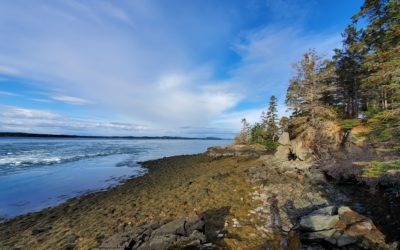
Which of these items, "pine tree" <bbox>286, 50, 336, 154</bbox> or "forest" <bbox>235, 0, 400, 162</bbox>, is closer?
"forest" <bbox>235, 0, 400, 162</bbox>

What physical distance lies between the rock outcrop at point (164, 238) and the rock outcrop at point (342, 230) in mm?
3459

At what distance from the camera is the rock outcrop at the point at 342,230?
5.62 m

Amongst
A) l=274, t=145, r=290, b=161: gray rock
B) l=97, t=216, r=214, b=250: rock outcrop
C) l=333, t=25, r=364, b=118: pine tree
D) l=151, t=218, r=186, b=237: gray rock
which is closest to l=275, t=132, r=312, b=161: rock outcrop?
l=274, t=145, r=290, b=161: gray rock

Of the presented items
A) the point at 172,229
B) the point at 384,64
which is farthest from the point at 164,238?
the point at 384,64

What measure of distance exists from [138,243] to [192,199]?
15.7 feet

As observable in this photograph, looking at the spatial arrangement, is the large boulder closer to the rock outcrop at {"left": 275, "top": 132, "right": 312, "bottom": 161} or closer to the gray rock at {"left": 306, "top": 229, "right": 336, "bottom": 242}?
the rock outcrop at {"left": 275, "top": 132, "right": 312, "bottom": 161}

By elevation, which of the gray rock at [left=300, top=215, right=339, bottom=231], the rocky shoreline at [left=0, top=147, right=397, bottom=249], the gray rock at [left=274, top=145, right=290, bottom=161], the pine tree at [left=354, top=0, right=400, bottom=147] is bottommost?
the rocky shoreline at [left=0, top=147, right=397, bottom=249]

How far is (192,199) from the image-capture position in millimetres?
10227

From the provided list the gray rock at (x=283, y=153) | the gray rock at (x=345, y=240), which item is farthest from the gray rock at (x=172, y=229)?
the gray rock at (x=283, y=153)

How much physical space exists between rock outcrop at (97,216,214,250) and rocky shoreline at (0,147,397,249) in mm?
28

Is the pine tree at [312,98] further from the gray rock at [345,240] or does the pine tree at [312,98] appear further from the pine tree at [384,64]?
the gray rock at [345,240]

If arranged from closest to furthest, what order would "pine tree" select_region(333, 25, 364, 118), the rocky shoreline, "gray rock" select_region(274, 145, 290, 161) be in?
the rocky shoreline
"gray rock" select_region(274, 145, 290, 161)
"pine tree" select_region(333, 25, 364, 118)

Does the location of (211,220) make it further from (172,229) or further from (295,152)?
(295,152)

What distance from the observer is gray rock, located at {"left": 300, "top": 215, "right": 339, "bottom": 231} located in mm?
6312
